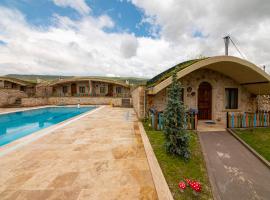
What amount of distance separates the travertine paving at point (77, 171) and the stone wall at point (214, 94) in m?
4.46

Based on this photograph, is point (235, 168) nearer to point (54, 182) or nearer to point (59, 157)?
point (54, 182)

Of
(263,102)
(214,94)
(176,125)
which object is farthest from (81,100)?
(263,102)

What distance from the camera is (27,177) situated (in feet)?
11.3

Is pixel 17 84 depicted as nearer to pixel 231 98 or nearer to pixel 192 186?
pixel 192 186

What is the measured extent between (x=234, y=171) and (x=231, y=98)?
7.73 m

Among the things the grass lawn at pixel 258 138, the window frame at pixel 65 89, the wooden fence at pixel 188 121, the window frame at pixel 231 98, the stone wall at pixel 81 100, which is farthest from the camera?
the window frame at pixel 65 89

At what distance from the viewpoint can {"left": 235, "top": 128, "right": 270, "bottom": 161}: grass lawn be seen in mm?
5155

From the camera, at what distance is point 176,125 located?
4375mm

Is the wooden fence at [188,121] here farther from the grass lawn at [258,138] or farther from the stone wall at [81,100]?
the stone wall at [81,100]

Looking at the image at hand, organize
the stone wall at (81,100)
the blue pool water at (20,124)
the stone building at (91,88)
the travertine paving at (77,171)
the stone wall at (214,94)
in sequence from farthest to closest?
the stone building at (91,88), the stone wall at (81,100), the stone wall at (214,94), the blue pool water at (20,124), the travertine paving at (77,171)

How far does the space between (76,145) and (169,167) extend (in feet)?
12.7

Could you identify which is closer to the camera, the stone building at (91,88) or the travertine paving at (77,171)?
the travertine paving at (77,171)

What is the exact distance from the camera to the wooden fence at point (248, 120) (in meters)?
7.85

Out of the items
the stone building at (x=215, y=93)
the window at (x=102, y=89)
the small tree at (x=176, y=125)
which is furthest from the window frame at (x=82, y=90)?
the small tree at (x=176, y=125)
